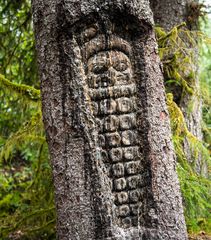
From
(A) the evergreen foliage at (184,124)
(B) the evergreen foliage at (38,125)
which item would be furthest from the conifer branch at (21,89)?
(A) the evergreen foliage at (184,124)

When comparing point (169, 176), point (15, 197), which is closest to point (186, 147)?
point (169, 176)

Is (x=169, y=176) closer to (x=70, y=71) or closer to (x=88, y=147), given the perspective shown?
(x=88, y=147)

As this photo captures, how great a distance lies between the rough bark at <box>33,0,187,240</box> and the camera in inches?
111

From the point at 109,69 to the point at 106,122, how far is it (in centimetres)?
32

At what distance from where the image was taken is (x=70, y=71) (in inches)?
111

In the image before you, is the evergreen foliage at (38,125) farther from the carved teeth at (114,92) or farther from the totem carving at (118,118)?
the carved teeth at (114,92)

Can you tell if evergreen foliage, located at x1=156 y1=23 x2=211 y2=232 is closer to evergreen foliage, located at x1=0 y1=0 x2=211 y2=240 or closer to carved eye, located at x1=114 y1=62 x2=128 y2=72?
evergreen foliage, located at x1=0 y1=0 x2=211 y2=240

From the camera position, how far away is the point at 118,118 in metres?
2.94

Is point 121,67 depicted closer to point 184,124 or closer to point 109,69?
point 109,69

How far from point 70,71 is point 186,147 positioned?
1.89 m

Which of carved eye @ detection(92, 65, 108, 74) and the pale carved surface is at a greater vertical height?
carved eye @ detection(92, 65, 108, 74)

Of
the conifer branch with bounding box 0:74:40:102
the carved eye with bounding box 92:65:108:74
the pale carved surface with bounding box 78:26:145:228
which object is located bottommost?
the pale carved surface with bounding box 78:26:145:228

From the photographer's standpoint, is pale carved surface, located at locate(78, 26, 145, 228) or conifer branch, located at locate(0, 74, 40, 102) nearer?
pale carved surface, located at locate(78, 26, 145, 228)

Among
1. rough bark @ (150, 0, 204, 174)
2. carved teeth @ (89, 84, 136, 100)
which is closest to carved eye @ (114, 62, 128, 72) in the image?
carved teeth @ (89, 84, 136, 100)
